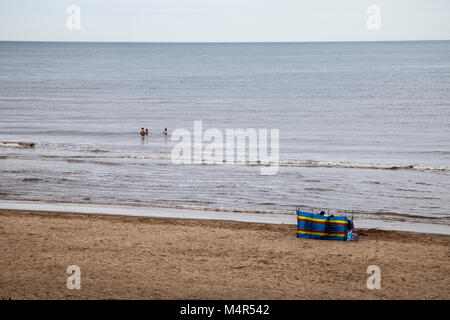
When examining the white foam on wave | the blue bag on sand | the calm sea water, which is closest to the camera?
the blue bag on sand

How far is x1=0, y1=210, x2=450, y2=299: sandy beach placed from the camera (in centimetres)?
1346

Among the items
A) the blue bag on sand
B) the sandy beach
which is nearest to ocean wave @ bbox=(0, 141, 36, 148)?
the sandy beach

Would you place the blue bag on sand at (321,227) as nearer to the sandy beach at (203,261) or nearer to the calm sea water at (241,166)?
the sandy beach at (203,261)

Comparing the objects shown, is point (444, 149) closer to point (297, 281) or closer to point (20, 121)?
point (297, 281)

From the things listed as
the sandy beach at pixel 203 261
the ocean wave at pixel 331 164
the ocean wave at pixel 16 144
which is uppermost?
the ocean wave at pixel 16 144

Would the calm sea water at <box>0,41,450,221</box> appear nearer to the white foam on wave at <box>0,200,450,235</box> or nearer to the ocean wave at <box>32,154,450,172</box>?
the ocean wave at <box>32,154,450,172</box>

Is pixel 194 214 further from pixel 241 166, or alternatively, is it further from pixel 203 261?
pixel 241 166

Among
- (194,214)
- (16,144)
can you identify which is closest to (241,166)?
(194,214)

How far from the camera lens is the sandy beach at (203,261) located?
1346cm

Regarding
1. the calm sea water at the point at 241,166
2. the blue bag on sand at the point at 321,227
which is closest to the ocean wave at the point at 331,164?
the calm sea water at the point at 241,166

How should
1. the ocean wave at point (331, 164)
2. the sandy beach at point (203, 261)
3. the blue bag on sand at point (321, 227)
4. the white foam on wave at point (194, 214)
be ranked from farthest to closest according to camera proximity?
1. the ocean wave at point (331, 164)
2. the white foam on wave at point (194, 214)
3. the blue bag on sand at point (321, 227)
4. the sandy beach at point (203, 261)

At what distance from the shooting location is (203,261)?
52.0ft

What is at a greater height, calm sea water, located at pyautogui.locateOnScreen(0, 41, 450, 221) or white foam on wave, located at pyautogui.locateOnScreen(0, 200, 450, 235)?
calm sea water, located at pyautogui.locateOnScreen(0, 41, 450, 221)

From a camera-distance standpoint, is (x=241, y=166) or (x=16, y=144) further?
(x=16, y=144)
